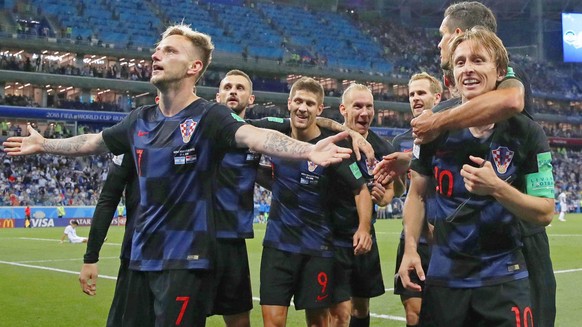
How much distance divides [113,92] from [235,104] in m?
46.0

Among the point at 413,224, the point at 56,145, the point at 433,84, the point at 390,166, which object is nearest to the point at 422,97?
the point at 433,84

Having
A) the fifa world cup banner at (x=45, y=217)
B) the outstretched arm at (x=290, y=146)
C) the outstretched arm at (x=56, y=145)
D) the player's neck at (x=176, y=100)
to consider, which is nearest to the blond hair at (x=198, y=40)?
the player's neck at (x=176, y=100)

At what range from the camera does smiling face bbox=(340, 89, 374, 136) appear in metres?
6.84

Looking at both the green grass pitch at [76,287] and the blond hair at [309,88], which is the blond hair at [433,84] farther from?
the green grass pitch at [76,287]

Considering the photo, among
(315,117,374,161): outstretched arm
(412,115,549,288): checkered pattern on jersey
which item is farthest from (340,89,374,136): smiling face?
(412,115,549,288): checkered pattern on jersey

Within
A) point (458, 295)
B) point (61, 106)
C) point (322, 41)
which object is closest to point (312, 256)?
point (458, 295)

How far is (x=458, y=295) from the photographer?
3.99 meters

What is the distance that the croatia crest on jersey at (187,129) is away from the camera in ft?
15.1

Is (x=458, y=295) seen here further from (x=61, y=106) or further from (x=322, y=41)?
(x=322, y=41)

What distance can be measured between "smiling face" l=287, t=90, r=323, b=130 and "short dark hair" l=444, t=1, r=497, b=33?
189 centimetres

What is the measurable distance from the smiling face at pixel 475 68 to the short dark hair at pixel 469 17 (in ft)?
2.26

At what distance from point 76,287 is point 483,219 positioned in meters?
10.2

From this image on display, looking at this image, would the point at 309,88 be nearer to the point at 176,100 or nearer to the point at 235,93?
the point at 235,93

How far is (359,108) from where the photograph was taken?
6.85m
